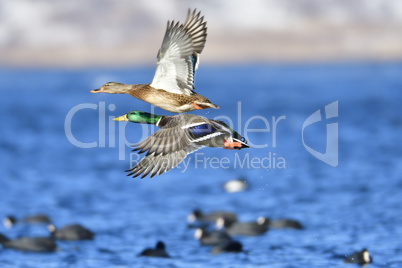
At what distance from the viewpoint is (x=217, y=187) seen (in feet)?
110

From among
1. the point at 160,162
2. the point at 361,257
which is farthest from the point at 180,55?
the point at 361,257

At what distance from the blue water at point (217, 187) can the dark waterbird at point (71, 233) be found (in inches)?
9.8

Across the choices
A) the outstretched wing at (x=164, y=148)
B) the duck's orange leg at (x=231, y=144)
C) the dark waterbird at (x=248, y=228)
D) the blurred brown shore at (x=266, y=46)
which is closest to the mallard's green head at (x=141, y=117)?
the outstretched wing at (x=164, y=148)

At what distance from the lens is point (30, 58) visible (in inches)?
3863

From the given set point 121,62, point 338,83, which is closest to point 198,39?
point 338,83

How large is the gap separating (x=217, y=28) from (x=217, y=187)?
66640mm

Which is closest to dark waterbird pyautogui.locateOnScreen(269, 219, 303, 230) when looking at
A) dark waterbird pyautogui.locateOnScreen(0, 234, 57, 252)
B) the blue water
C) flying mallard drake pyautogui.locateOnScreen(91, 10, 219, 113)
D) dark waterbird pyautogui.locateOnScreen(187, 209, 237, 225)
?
the blue water

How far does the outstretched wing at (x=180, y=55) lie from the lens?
978 cm

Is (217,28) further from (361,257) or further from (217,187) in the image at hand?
(361,257)

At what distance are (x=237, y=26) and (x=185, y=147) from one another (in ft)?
289

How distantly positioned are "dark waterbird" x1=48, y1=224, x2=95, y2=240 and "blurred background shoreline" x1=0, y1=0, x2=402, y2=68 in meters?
69.8

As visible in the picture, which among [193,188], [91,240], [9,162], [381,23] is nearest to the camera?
[91,240]

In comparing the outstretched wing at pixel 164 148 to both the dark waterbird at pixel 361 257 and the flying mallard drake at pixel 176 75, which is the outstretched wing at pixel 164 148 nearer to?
the flying mallard drake at pixel 176 75

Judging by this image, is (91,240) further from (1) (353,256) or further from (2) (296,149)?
(2) (296,149)
